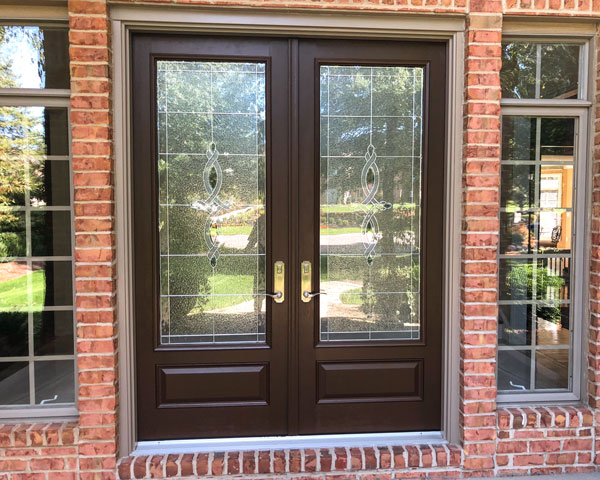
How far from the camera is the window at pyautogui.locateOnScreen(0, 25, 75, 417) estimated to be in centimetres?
256

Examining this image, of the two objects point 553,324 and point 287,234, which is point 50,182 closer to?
point 287,234

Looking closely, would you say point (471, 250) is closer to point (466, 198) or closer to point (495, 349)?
point (466, 198)

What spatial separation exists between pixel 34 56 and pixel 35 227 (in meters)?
0.99

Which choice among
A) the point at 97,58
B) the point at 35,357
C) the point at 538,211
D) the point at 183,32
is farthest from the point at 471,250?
the point at 35,357

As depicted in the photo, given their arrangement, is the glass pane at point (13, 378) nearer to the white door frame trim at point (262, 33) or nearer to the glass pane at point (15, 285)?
the glass pane at point (15, 285)

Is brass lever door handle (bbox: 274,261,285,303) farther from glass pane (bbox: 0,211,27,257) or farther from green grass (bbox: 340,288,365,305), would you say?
glass pane (bbox: 0,211,27,257)

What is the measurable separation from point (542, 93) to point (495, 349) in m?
1.60

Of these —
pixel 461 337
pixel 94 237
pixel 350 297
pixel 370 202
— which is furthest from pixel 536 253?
pixel 94 237

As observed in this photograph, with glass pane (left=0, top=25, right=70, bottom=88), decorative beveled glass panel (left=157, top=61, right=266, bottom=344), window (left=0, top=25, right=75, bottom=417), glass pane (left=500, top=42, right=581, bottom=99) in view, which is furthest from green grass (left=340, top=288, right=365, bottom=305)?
glass pane (left=0, top=25, right=70, bottom=88)

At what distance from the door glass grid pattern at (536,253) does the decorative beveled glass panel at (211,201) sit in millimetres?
1545

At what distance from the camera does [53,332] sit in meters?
2.64

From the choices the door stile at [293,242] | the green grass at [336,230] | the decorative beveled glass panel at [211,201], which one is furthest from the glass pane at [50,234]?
the green grass at [336,230]

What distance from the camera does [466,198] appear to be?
8.59 ft

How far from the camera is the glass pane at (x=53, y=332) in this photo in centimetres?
263
